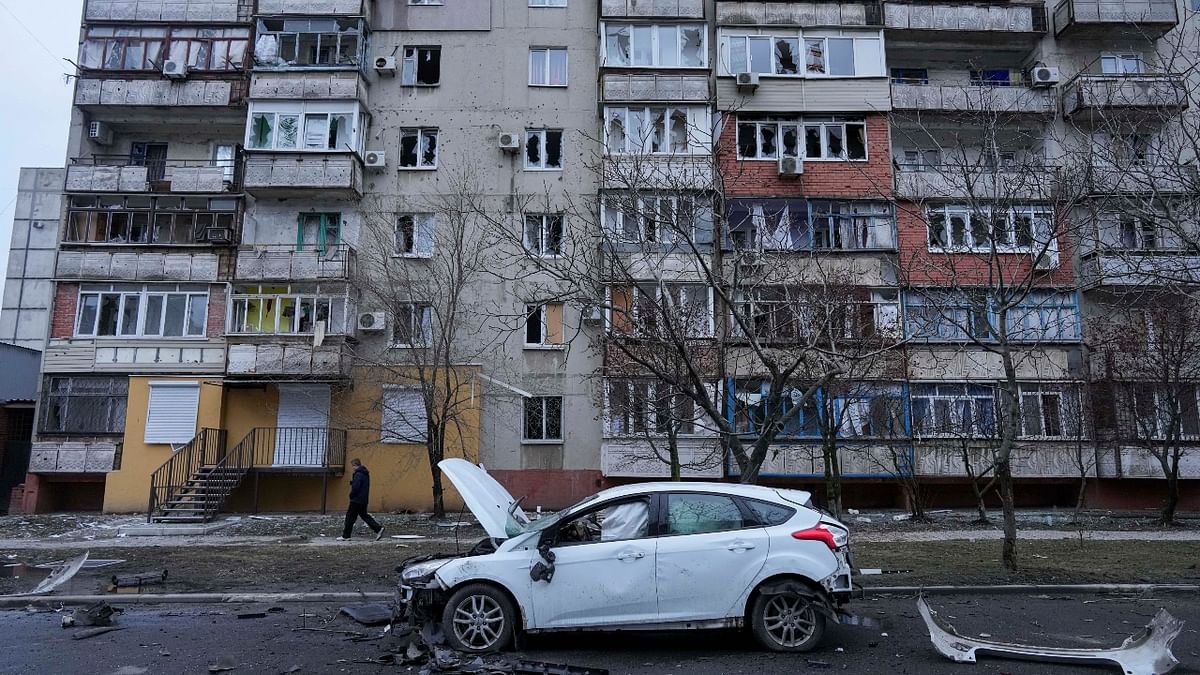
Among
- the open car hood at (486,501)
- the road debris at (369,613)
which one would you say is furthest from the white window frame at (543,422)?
the open car hood at (486,501)

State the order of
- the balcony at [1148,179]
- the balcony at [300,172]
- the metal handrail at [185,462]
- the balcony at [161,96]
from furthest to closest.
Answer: the balcony at [161,96] < the balcony at [300,172] < the metal handrail at [185,462] < the balcony at [1148,179]

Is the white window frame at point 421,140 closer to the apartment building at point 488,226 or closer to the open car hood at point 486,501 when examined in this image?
the apartment building at point 488,226

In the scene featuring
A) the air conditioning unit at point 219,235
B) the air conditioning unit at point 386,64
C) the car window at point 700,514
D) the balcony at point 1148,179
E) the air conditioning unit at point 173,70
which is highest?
the air conditioning unit at point 386,64

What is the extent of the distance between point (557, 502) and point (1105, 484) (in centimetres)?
1479

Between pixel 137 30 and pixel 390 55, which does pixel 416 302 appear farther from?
pixel 137 30

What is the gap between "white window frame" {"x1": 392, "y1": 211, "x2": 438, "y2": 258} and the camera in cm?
2417

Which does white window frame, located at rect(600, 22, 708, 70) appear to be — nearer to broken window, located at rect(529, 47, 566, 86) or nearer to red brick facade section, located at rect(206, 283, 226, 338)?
broken window, located at rect(529, 47, 566, 86)

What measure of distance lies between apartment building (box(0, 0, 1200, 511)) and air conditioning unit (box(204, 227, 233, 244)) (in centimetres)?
15

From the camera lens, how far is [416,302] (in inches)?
848

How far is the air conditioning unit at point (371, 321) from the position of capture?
23.3 metres

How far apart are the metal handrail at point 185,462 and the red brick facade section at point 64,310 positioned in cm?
508

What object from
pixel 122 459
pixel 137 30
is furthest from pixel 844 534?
pixel 137 30

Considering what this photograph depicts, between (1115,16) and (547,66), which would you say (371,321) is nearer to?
(547,66)

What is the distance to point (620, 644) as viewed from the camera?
300 inches
